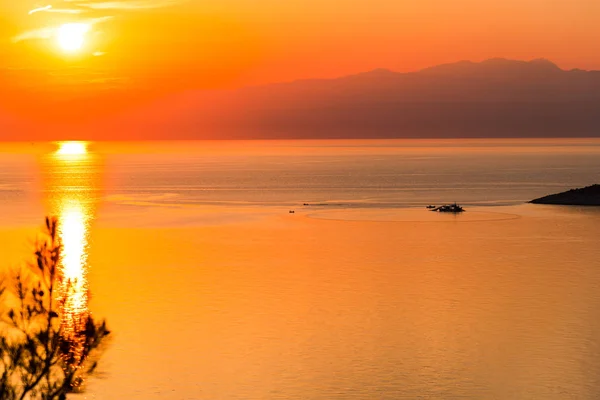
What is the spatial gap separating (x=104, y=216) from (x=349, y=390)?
9282 cm

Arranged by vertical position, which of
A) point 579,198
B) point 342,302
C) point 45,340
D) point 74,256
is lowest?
point 342,302

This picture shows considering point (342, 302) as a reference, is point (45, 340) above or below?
above

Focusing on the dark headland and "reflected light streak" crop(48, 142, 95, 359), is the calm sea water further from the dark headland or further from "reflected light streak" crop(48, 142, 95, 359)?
the dark headland

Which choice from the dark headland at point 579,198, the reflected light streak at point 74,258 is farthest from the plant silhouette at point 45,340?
the dark headland at point 579,198

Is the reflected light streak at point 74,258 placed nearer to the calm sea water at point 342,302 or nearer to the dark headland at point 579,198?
the calm sea water at point 342,302

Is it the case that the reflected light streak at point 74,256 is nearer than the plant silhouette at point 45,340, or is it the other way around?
the plant silhouette at point 45,340

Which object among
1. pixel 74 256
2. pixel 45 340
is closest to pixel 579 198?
pixel 74 256

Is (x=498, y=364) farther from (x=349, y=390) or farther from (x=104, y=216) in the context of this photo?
(x=104, y=216)

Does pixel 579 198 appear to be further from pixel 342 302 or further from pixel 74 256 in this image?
pixel 342 302

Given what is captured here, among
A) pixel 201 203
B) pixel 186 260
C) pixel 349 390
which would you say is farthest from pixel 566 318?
pixel 201 203

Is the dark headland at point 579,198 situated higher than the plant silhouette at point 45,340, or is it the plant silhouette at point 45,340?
the dark headland at point 579,198

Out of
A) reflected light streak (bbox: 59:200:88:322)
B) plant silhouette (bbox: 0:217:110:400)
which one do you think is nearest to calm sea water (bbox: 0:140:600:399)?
reflected light streak (bbox: 59:200:88:322)

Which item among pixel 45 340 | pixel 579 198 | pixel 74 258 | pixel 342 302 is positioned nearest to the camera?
pixel 45 340

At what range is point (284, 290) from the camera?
208 feet
